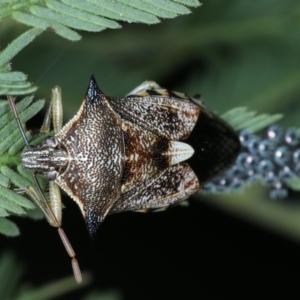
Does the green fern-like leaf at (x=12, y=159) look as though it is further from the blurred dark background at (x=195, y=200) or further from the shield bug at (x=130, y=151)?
the blurred dark background at (x=195, y=200)

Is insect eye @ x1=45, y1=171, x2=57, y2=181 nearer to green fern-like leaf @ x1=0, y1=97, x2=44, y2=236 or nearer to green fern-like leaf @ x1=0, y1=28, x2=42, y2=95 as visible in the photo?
green fern-like leaf @ x1=0, y1=97, x2=44, y2=236

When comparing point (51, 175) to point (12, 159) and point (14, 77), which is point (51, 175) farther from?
point (14, 77)

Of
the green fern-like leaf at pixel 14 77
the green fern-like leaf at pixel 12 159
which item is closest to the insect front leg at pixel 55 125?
the green fern-like leaf at pixel 12 159

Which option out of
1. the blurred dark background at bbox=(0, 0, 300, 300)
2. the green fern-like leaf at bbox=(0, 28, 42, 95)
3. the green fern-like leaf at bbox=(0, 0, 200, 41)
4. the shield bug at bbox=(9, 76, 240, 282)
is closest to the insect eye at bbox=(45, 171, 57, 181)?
the shield bug at bbox=(9, 76, 240, 282)

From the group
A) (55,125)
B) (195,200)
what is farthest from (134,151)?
(195,200)

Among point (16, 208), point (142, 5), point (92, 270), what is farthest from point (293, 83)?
point (16, 208)

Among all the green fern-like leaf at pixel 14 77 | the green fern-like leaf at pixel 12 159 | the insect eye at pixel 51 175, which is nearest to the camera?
the green fern-like leaf at pixel 14 77

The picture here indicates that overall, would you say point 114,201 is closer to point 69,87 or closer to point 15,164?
point 15,164
